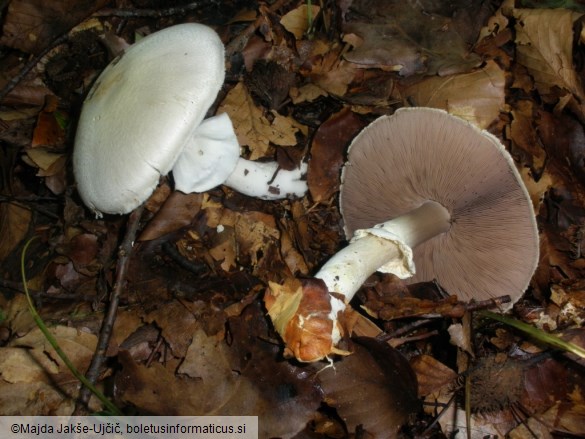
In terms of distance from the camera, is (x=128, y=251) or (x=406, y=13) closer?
(x=128, y=251)

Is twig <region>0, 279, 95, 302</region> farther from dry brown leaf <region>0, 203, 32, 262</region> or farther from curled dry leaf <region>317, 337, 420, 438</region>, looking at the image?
curled dry leaf <region>317, 337, 420, 438</region>

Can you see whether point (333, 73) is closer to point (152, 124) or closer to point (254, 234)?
point (254, 234)

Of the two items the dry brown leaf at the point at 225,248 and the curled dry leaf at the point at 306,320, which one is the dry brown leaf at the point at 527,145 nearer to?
the curled dry leaf at the point at 306,320

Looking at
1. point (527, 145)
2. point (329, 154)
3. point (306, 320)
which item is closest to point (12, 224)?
point (329, 154)

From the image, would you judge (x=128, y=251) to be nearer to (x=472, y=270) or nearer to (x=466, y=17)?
(x=472, y=270)

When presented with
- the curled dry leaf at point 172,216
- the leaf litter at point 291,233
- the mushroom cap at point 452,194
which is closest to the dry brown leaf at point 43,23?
the leaf litter at point 291,233

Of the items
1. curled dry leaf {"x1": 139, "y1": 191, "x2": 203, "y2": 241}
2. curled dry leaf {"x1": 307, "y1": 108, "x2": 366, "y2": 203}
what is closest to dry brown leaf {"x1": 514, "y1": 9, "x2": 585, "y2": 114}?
curled dry leaf {"x1": 307, "y1": 108, "x2": 366, "y2": 203}

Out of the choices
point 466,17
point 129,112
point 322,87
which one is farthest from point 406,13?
point 129,112

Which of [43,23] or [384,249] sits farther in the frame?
[43,23]
